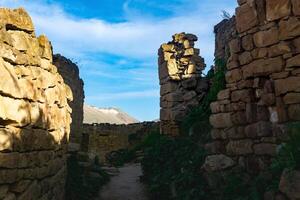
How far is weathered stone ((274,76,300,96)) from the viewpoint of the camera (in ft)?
19.0

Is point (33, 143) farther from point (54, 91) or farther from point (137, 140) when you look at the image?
point (137, 140)

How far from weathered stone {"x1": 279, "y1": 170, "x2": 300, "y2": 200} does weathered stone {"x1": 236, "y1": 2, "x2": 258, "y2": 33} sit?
2.71 meters

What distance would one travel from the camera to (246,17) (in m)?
6.75

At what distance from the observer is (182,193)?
741 cm

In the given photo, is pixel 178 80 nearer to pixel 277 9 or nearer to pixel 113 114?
pixel 277 9

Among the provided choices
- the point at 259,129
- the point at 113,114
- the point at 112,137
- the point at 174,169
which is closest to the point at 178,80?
the point at 174,169

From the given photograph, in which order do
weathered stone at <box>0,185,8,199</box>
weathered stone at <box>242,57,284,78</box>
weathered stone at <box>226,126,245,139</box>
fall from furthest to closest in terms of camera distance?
weathered stone at <box>226,126,245,139</box>, weathered stone at <box>242,57,284,78</box>, weathered stone at <box>0,185,8,199</box>

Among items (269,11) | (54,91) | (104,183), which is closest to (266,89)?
(269,11)

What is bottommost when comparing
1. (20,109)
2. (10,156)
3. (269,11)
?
(10,156)

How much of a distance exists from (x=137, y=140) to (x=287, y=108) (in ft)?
49.6

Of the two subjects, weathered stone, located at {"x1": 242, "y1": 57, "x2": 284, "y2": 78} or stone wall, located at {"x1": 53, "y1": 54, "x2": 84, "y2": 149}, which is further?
stone wall, located at {"x1": 53, "y1": 54, "x2": 84, "y2": 149}

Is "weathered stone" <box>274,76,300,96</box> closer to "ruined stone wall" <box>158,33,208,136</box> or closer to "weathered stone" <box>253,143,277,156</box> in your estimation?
"weathered stone" <box>253,143,277,156</box>

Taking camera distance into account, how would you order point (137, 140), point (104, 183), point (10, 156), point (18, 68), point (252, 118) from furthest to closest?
point (137, 140) < point (104, 183) < point (252, 118) < point (18, 68) < point (10, 156)

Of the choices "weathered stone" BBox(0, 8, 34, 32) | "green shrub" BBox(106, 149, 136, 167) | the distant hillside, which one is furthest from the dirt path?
the distant hillside
